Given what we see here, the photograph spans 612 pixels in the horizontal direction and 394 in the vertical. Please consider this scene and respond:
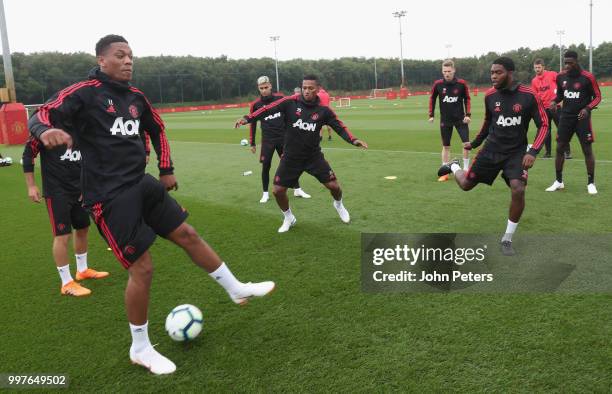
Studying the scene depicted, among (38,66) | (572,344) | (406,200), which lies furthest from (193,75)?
(572,344)

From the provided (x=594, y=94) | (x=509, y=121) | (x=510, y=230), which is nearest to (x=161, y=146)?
(x=510, y=230)

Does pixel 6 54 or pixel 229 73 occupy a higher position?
pixel 229 73

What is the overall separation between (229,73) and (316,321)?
73.7 m

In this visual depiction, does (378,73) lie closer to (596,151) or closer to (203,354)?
(596,151)

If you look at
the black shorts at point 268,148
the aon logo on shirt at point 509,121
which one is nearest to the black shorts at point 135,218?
the aon logo on shirt at point 509,121

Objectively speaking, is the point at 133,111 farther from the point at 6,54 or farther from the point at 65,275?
the point at 6,54

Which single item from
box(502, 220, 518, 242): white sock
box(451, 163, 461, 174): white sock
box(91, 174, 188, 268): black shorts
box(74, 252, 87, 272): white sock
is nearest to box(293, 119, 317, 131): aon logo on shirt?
box(451, 163, 461, 174): white sock

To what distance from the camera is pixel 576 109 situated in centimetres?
870

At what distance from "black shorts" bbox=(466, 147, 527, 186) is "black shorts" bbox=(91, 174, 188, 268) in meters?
4.05

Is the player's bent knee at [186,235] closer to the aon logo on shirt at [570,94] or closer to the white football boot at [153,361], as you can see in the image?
the white football boot at [153,361]

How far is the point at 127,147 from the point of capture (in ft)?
11.9

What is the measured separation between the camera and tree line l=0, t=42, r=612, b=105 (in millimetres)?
60344

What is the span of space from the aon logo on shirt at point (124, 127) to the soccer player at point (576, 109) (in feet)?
24.1

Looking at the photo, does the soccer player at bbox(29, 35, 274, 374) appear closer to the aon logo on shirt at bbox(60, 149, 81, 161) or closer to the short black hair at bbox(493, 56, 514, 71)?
the aon logo on shirt at bbox(60, 149, 81, 161)
